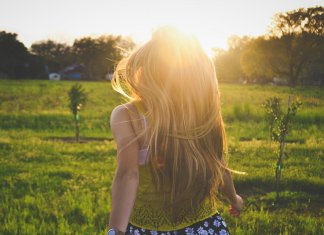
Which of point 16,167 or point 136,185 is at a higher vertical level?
point 136,185

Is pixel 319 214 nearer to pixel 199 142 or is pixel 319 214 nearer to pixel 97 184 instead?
pixel 97 184

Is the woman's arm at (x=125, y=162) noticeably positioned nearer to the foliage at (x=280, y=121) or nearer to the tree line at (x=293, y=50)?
the foliage at (x=280, y=121)

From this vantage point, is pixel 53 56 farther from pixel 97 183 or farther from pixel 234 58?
pixel 97 183

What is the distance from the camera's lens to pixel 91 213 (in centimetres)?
577

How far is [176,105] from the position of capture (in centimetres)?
219

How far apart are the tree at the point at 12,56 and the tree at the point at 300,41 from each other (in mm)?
46977

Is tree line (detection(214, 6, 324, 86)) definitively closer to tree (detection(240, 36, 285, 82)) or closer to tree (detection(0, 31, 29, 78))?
tree (detection(240, 36, 285, 82))

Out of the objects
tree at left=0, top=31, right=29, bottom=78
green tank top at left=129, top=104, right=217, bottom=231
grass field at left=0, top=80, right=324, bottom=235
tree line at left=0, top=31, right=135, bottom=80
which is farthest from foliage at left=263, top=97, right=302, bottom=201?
tree at left=0, top=31, right=29, bottom=78

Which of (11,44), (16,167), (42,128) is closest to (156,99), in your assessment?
(16,167)

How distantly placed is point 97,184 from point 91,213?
2226 millimetres

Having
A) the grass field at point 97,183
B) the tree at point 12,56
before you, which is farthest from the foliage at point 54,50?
the grass field at point 97,183

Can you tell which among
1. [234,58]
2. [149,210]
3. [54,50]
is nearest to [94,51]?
[54,50]

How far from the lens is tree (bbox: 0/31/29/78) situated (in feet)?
247

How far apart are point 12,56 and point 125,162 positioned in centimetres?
7937
